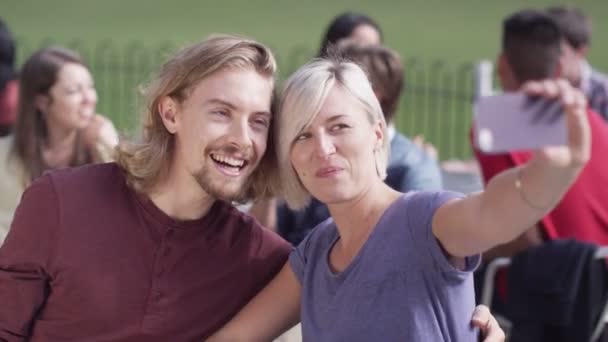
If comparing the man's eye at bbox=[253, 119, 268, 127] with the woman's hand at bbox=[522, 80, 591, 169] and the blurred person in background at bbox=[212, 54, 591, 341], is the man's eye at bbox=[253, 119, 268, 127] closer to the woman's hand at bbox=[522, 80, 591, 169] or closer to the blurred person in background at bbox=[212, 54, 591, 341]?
the blurred person in background at bbox=[212, 54, 591, 341]

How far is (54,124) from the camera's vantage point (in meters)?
5.55

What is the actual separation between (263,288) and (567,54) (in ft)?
→ 11.5

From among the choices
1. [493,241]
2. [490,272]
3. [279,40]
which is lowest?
[279,40]

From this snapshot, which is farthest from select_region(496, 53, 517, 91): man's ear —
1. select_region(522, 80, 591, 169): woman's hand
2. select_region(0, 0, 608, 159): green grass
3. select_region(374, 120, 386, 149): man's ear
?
select_region(0, 0, 608, 159): green grass

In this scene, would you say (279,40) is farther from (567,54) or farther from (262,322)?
(262,322)

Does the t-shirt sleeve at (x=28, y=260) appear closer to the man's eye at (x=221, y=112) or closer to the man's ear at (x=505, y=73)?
the man's eye at (x=221, y=112)

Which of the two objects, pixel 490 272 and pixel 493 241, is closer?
pixel 493 241

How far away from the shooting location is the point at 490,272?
5168mm

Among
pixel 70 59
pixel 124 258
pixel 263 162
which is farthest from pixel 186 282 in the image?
pixel 70 59

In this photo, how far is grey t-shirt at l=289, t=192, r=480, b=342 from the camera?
272 centimetres

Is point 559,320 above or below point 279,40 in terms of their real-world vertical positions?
above

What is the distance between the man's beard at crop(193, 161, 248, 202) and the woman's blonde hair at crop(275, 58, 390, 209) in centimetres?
13

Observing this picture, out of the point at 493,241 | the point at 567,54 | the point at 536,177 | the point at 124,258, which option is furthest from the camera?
the point at 567,54

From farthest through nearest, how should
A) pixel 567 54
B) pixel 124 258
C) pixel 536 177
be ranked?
pixel 567 54 < pixel 124 258 < pixel 536 177
